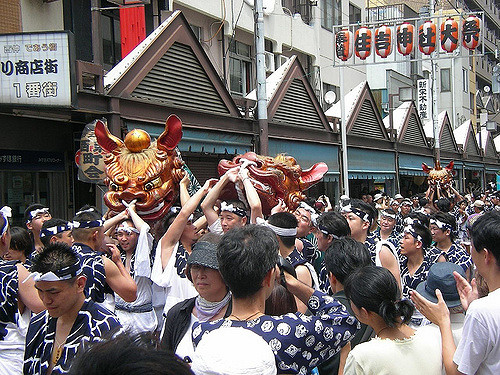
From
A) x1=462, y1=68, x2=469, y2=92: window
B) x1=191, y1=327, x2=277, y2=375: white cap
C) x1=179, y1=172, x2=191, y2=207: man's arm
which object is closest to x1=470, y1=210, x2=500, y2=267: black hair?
x1=191, y1=327, x2=277, y2=375: white cap

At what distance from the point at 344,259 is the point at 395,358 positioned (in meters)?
1.01

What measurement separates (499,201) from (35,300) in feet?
43.6

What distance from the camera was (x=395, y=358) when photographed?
8.95ft

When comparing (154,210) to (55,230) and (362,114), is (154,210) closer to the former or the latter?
(55,230)

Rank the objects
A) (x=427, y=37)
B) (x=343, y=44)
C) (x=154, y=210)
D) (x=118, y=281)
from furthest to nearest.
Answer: (x=343, y=44), (x=427, y=37), (x=154, y=210), (x=118, y=281)

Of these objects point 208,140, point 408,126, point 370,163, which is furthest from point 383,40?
point 208,140

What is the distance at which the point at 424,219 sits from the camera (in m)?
6.68

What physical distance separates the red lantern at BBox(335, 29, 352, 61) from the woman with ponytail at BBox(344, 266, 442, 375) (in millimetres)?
12769

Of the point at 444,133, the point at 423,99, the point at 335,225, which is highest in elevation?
the point at 423,99

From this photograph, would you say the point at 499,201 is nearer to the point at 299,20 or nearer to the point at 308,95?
the point at 308,95

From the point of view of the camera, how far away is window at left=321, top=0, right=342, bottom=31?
21438mm

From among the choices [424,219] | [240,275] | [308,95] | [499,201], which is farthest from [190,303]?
[499,201]

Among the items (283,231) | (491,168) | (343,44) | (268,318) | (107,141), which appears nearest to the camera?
(268,318)

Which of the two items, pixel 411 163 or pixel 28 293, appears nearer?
pixel 28 293
